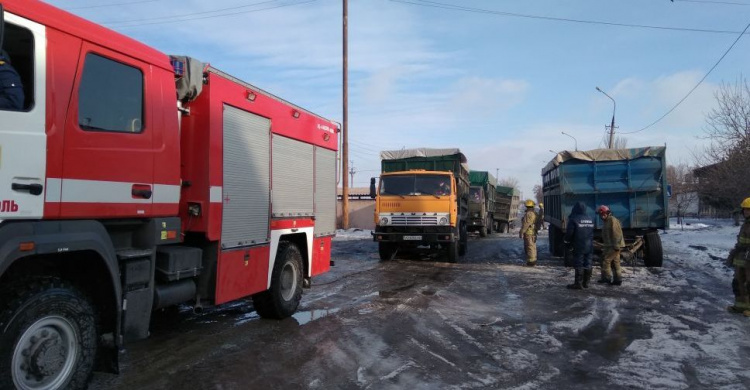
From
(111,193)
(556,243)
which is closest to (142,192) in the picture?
(111,193)

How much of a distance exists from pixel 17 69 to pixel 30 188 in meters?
0.84

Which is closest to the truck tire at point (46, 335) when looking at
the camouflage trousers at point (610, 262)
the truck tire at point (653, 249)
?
the camouflage trousers at point (610, 262)

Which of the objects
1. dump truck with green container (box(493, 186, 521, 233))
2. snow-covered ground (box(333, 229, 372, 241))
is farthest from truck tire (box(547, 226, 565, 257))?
dump truck with green container (box(493, 186, 521, 233))

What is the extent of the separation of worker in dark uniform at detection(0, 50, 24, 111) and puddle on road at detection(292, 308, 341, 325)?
444cm

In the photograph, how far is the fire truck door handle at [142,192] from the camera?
4.30 m

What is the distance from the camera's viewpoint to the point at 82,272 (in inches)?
155

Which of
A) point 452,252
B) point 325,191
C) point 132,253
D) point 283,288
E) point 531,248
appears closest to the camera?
point 132,253

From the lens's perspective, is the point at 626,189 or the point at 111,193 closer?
the point at 111,193

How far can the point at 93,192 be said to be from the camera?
12.8ft

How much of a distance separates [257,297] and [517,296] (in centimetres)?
484

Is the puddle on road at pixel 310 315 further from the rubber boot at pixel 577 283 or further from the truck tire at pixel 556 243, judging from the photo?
the truck tire at pixel 556 243

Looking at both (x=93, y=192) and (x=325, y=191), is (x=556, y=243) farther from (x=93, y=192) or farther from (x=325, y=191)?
(x=93, y=192)

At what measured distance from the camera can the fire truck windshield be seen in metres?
14.1

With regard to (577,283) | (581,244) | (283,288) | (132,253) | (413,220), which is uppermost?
(413,220)
